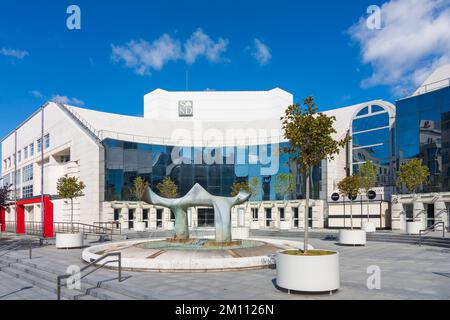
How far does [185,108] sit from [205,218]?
20.2 meters

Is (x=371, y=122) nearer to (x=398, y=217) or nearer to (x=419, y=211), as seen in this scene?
(x=398, y=217)

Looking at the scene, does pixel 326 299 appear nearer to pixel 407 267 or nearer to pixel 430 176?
pixel 407 267

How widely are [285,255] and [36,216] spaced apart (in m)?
53.8

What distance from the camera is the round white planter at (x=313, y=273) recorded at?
997cm

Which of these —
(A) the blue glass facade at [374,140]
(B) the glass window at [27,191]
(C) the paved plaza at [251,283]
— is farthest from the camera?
(B) the glass window at [27,191]

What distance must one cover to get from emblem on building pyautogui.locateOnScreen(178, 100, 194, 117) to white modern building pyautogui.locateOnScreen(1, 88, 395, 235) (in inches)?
6.4

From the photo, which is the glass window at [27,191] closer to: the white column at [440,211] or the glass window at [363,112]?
the glass window at [363,112]

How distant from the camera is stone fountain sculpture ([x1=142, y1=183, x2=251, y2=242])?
18.5 meters

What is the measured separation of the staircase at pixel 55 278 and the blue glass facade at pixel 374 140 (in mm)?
34212

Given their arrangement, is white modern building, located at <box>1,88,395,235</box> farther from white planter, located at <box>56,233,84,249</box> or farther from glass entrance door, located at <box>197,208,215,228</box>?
white planter, located at <box>56,233,84,249</box>

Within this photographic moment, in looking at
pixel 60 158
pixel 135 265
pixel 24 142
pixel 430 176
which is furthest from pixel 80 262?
pixel 24 142

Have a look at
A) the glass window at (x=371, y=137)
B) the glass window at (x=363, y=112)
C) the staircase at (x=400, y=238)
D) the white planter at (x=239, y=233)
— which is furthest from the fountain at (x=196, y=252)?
the glass window at (x=363, y=112)

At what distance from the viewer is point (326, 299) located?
31.5ft

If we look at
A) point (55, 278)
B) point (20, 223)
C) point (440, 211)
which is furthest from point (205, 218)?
point (55, 278)
